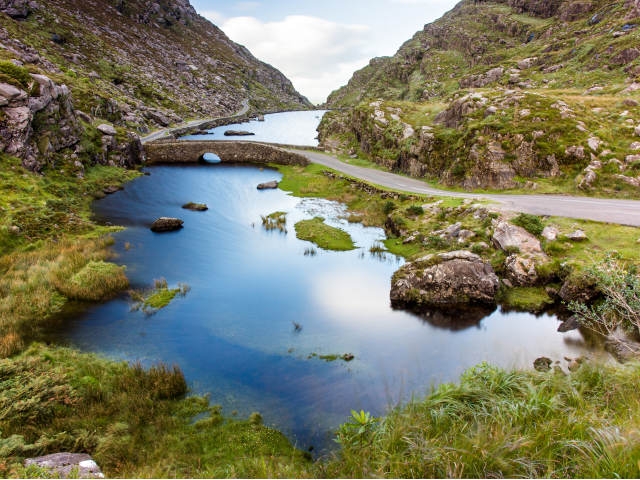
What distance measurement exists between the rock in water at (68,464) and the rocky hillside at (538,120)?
46.5 m

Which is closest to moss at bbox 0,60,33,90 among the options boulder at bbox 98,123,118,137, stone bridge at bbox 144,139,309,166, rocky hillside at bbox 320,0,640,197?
boulder at bbox 98,123,118,137

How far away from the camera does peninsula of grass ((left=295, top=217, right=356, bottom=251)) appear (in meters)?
36.5

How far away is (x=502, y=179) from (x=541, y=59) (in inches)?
2935

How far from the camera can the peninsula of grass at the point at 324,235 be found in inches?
1436

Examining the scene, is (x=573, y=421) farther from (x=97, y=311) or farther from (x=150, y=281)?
(x=150, y=281)

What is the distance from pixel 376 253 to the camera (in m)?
34.8

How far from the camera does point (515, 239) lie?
1112 inches

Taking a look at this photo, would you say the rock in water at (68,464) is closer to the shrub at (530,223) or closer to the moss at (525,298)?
the moss at (525,298)

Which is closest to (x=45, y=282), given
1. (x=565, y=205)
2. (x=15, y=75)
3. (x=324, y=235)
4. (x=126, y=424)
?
(x=126, y=424)

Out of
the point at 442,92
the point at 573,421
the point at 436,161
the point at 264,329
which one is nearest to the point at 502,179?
the point at 436,161

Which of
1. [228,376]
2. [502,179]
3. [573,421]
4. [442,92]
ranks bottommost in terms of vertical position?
[228,376]

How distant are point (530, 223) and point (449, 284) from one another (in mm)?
10721

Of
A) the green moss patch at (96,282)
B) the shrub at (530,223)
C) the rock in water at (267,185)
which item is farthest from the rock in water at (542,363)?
the rock in water at (267,185)

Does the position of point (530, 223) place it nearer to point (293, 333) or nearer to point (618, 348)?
point (618, 348)
